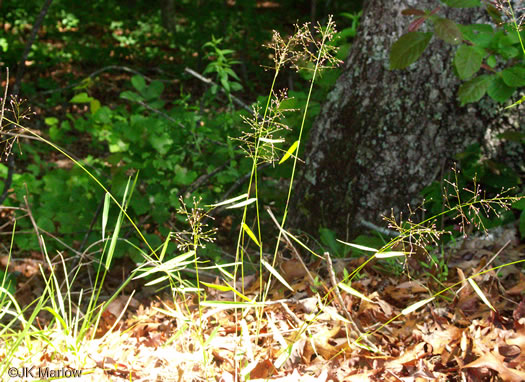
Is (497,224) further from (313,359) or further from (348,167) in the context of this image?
(313,359)

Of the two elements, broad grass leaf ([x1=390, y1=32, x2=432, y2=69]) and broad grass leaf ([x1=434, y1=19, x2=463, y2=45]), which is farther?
broad grass leaf ([x1=390, y1=32, x2=432, y2=69])

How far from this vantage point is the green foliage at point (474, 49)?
7.02 ft

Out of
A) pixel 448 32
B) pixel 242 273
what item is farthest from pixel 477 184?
pixel 242 273

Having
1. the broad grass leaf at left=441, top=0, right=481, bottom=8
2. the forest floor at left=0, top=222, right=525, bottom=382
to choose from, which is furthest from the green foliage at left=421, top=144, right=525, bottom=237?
the broad grass leaf at left=441, top=0, right=481, bottom=8

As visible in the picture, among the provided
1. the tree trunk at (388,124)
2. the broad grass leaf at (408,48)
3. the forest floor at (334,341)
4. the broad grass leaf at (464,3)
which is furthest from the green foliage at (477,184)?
the broad grass leaf at (464,3)

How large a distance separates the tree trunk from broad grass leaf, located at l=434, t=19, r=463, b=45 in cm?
50

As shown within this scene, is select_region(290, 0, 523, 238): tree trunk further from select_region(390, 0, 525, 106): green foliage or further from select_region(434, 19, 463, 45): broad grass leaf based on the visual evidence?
select_region(434, 19, 463, 45): broad grass leaf

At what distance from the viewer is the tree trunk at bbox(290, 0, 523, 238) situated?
2.63 m

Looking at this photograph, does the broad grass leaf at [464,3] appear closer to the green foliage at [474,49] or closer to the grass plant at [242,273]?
the green foliage at [474,49]

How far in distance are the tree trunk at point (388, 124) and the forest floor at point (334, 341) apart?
0.57 metres

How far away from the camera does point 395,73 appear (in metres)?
2.67

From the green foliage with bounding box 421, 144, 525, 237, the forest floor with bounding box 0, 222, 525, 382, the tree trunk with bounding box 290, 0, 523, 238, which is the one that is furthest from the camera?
the tree trunk with bounding box 290, 0, 523, 238

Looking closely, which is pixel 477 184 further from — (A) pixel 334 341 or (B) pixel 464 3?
(A) pixel 334 341

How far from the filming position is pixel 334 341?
177 cm
